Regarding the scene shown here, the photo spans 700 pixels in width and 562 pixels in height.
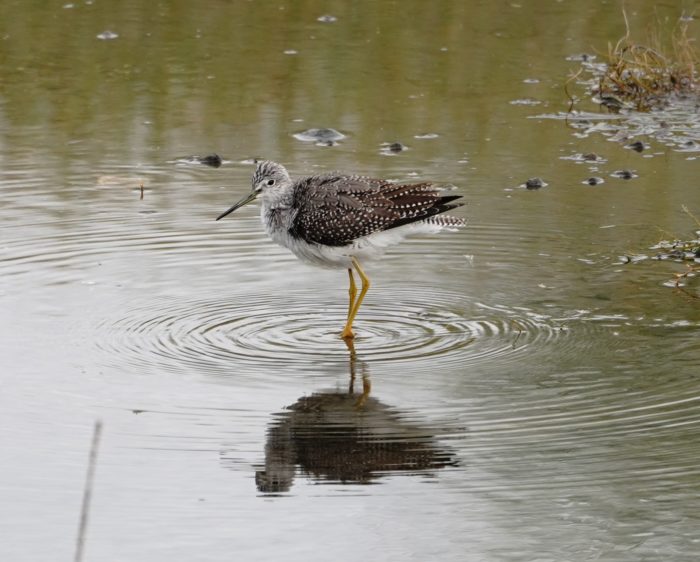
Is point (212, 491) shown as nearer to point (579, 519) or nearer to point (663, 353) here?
point (579, 519)

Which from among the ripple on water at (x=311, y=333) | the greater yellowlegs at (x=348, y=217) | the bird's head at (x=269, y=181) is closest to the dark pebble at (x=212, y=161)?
the bird's head at (x=269, y=181)

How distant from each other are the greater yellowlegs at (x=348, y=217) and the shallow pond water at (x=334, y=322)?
1.42 ft

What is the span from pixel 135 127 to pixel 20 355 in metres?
6.51

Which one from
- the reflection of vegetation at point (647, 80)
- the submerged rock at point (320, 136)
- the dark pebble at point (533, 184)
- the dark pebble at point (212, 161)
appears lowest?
the dark pebble at point (212, 161)

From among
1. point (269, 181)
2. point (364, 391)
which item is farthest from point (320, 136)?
point (364, 391)

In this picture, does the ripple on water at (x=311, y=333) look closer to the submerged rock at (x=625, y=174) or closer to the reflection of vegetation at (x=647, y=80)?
the submerged rock at (x=625, y=174)

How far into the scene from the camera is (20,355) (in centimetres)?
843

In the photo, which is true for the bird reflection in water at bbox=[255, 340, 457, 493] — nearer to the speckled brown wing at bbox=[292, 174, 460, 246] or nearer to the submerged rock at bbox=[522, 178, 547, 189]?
the speckled brown wing at bbox=[292, 174, 460, 246]

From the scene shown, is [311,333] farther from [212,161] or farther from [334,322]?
[212,161]

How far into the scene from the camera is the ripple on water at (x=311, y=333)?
8.49 metres

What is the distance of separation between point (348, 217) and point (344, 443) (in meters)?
2.58

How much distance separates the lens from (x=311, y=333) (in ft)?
30.0

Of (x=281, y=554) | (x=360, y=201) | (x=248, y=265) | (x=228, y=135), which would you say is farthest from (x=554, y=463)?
(x=228, y=135)

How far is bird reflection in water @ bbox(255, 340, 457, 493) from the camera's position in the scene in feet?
21.9
